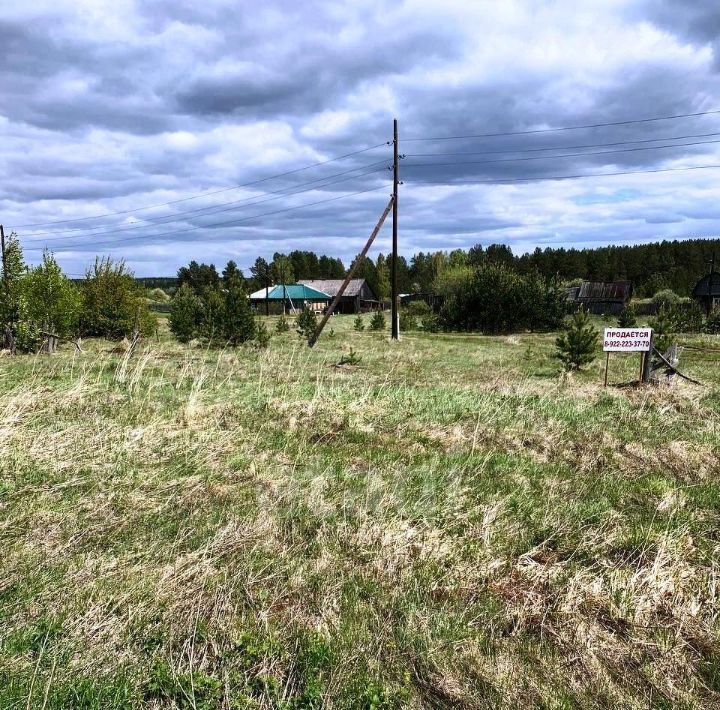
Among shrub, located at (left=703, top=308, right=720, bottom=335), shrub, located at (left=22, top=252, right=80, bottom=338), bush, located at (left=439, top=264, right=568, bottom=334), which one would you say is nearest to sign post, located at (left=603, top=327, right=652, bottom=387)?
shrub, located at (left=22, top=252, right=80, bottom=338)

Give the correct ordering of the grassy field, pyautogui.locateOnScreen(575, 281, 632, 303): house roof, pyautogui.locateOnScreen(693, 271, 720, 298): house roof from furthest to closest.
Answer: pyautogui.locateOnScreen(575, 281, 632, 303): house roof < pyautogui.locateOnScreen(693, 271, 720, 298): house roof < the grassy field

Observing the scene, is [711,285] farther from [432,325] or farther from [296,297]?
[296,297]

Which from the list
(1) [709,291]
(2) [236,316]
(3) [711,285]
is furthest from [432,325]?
(3) [711,285]

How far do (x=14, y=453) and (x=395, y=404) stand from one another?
17.0 ft

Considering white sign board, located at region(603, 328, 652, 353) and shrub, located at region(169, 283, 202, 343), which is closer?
white sign board, located at region(603, 328, 652, 353)

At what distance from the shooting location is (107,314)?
32.7 metres

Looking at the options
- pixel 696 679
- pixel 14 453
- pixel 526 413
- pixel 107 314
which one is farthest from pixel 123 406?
pixel 107 314

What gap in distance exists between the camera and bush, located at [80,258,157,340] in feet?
106

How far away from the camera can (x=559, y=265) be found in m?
111

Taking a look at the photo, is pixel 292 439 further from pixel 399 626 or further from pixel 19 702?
pixel 19 702

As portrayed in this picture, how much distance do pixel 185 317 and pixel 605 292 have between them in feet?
210

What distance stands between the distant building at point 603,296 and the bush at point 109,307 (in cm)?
5450

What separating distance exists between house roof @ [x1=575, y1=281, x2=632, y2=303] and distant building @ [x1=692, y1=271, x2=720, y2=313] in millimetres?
10183

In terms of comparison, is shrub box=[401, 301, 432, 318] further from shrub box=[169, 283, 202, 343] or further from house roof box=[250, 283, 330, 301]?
shrub box=[169, 283, 202, 343]
